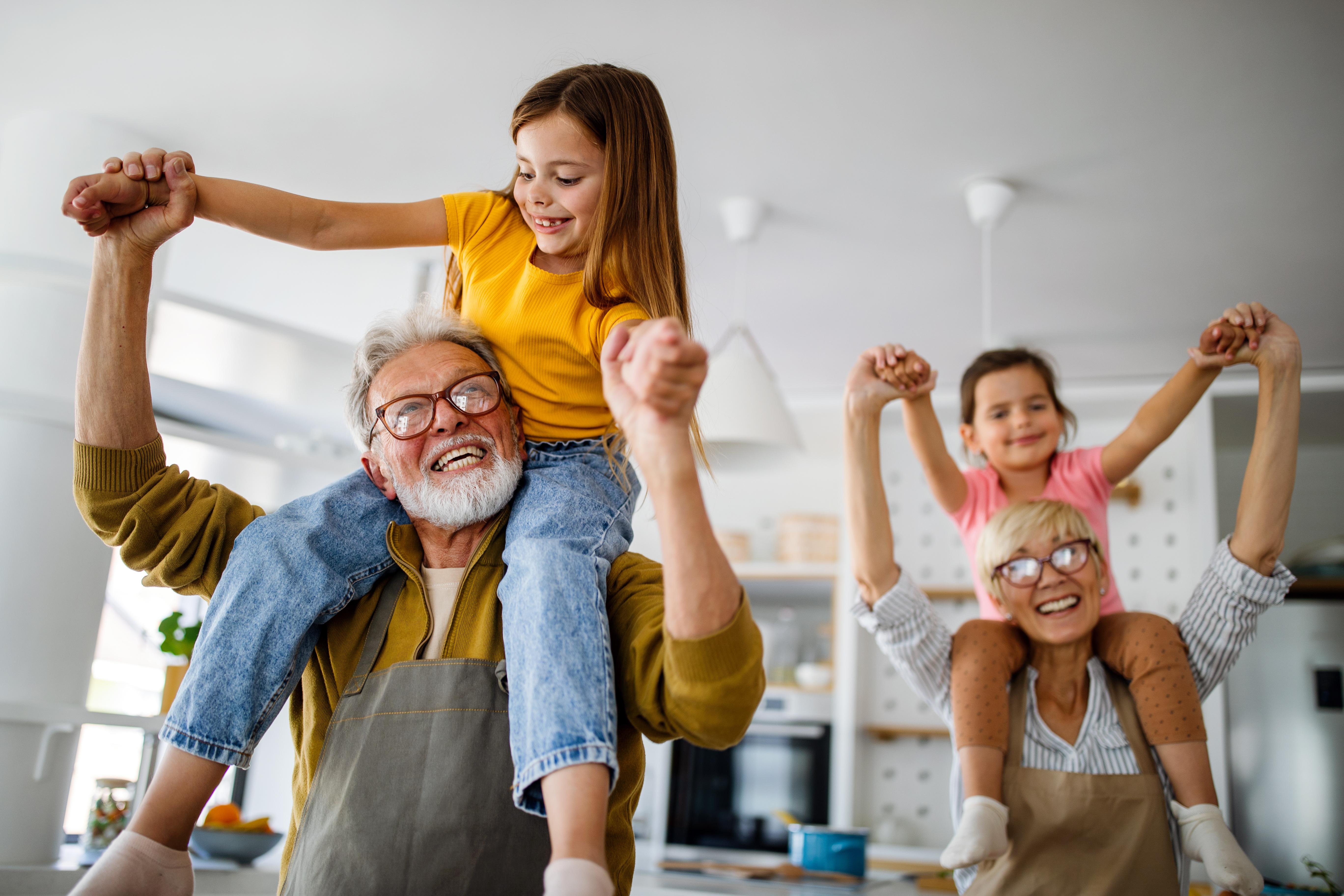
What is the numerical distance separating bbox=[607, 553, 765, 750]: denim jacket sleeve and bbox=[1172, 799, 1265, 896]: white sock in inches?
31.1

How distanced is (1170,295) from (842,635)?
6.10 feet

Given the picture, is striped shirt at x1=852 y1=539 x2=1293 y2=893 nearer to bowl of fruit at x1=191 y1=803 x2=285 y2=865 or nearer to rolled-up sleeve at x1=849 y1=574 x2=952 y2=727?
rolled-up sleeve at x1=849 y1=574 x2=952 y2=727

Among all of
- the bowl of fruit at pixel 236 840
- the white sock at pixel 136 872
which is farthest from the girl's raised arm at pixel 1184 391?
the bowl of fruit at pixel 236 840

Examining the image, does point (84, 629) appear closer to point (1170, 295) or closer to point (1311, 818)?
point (1170, 295)

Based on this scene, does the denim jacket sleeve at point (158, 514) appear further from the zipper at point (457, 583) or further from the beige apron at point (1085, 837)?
the beige apron at point (1085, 837)

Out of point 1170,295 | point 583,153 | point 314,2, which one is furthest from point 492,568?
point 1170,295

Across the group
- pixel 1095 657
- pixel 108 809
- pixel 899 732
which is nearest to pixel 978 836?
pixel 1095 657

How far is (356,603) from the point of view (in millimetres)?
1357

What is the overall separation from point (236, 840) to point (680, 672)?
1711 mm

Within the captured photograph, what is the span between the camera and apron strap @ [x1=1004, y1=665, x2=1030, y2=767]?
5.43 feet

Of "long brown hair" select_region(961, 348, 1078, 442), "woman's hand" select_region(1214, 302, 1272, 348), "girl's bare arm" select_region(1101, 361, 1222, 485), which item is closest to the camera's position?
"woman's hand" select_region(1214, 302, 1272, 348)

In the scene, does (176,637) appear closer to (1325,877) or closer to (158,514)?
(158,514)

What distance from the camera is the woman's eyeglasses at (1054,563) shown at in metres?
1.71

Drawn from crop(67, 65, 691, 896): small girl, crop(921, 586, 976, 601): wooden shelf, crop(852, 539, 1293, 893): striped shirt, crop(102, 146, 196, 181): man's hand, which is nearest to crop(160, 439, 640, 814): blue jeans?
crop(67, 65, 691, 896): small girl
